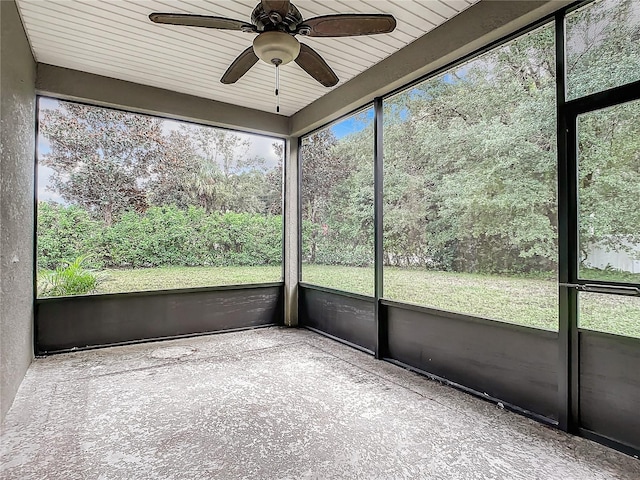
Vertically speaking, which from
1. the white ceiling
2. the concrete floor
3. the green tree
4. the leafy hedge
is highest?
the white ceiling

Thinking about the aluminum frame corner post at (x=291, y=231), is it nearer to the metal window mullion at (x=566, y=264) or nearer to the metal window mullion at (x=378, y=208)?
the metal window mullion at (x=378, y=208)

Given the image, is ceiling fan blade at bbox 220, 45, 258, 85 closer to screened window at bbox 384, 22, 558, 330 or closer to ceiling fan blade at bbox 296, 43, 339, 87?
ceiling fan blade at bbox 296, 43, 339, 87

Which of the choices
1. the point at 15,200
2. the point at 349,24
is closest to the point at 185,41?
the point at 349,24

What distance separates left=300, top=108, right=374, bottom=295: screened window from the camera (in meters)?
4.27

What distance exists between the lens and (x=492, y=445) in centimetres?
222

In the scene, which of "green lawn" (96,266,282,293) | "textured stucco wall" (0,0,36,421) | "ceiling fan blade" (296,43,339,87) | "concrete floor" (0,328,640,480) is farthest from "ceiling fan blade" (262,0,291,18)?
"green lawn" (96,266,282,293)

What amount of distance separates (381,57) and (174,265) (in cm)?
345

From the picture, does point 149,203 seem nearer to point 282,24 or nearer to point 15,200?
point 15,200

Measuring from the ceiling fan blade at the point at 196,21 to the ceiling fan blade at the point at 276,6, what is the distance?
0.22 m

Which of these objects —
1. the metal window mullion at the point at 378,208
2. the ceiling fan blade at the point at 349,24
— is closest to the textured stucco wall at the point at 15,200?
the ceiling fan blade at the point at 349,24

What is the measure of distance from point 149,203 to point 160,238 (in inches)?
17.7

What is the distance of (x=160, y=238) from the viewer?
15.3 ft

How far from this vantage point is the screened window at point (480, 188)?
8.57ft

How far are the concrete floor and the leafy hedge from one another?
1.23 meters
